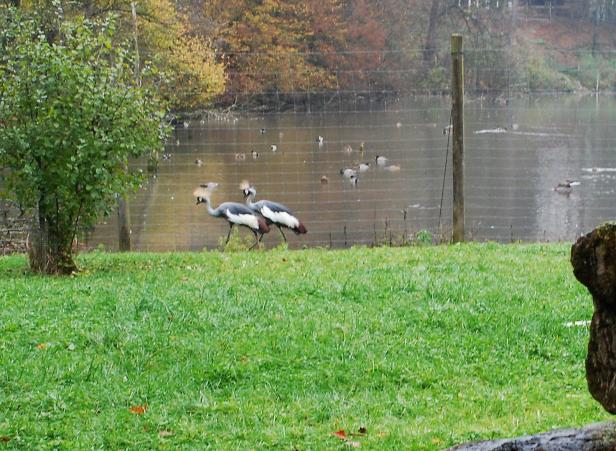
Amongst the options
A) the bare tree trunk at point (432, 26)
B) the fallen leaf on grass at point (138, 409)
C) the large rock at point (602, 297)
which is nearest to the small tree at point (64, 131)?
the fallen leaf on grass at point (138, 409)

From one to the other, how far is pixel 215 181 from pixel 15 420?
1630 centimetres

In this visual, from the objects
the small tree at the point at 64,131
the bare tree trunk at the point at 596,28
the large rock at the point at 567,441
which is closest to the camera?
the large rock at the point at 567,441

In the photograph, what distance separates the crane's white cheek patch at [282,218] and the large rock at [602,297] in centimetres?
1175

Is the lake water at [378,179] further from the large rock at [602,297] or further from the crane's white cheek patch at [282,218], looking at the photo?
the large rock at [602,297]

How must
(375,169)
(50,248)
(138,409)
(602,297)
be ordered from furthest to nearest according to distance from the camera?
1. (375,169)
2. (50,248)
3. (138,409)
4. (602,297)

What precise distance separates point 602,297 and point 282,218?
39.1 ft

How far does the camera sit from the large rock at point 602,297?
2.89 metres

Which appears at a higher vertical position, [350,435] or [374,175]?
[374,175]

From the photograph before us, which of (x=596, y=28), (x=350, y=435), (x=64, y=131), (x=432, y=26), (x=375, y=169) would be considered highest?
(x=596, y=28)

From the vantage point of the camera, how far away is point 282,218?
1477 centimetres

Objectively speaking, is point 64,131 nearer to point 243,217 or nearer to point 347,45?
point 243,217

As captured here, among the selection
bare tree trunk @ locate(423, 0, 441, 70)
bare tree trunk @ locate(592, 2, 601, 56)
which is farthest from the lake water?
bare tree trunk @ locate(592, 2, 601, 56)

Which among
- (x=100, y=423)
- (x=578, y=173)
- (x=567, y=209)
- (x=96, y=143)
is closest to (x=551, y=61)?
(x=578, y=173)

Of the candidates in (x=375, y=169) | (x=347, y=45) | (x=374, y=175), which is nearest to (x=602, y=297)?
(x=374, y=175)
